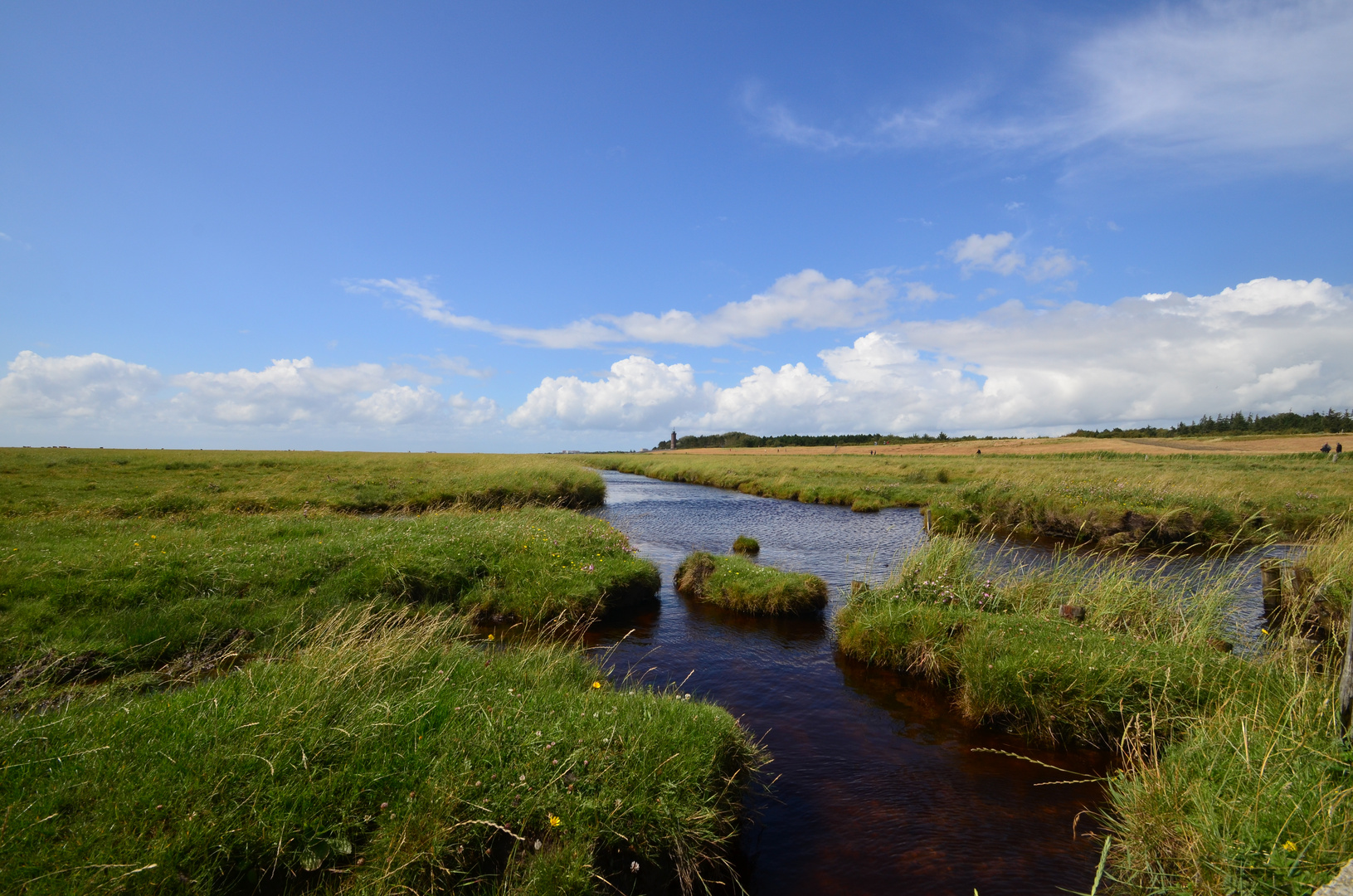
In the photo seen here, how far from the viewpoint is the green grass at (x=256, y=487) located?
23.5 m

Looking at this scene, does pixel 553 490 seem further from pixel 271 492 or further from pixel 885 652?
pixel 885 652

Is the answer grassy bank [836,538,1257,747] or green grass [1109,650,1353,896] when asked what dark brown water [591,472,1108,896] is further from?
green grass [1109,650,1353,896]

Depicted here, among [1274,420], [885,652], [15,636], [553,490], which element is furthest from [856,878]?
[1274,420]

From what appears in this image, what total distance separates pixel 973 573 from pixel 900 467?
43.9 meters

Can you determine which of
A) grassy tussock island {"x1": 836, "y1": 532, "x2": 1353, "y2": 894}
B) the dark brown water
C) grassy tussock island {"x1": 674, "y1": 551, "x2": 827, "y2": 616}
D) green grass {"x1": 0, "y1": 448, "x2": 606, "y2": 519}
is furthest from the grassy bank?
green grass {"x1": 0, "y1": 448, "x2": 606, "y2": 519}

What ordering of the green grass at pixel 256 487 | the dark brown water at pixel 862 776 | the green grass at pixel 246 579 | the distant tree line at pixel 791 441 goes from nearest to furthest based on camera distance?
1. the dark brown water at pixel 862 776
2. the green grass at pixel 246 579
3. the green grass at pixel 256 487
4. the distant tree line at pixel 791 441

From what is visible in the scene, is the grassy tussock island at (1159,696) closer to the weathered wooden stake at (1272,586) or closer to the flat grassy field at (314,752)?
the weathered wooden stake at (1272,586)

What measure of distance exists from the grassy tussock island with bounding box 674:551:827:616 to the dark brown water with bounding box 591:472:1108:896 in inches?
19.1

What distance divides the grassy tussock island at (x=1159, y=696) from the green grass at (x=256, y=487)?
68.4ft

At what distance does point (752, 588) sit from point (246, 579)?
1142 centimetres

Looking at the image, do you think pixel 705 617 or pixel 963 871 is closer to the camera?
pixel 963 871

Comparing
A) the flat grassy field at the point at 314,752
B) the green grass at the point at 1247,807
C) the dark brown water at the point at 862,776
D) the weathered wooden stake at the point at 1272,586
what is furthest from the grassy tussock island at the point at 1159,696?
the flat grassy field at the point at 314,752

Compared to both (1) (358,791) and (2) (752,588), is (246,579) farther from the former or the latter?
(2) (752,588)

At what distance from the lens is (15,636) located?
894 cm
